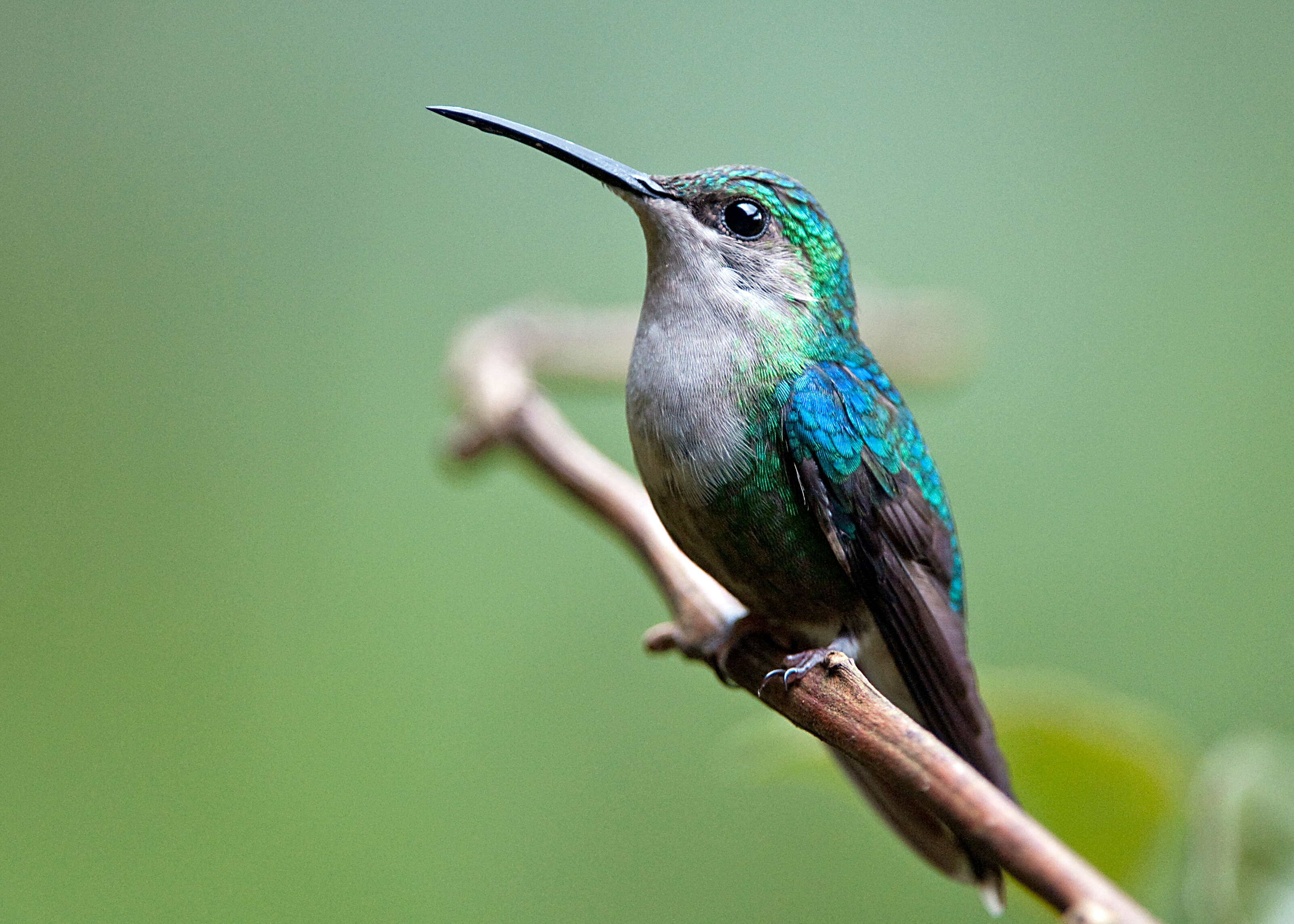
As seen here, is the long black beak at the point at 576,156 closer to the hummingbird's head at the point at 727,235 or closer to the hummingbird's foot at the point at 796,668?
the hummingbird's head at the point at 727,235

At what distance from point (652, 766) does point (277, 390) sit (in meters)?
1.83

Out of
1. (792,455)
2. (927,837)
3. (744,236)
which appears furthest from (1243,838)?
(744,236)

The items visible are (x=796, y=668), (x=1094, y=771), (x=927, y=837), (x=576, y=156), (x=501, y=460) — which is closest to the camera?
(x=796, y=668)

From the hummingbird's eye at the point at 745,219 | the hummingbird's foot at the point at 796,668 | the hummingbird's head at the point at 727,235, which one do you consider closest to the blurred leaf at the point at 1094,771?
the hummingbird's foot at the point at 796,668

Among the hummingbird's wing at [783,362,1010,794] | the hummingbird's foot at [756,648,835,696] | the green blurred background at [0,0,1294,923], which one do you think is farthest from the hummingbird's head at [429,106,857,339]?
the green blurred background at [0,0,1294,923]

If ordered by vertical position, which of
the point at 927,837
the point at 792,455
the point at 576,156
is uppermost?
the point at 576,156

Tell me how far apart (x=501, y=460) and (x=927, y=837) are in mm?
1920

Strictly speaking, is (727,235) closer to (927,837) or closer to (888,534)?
(888,534)

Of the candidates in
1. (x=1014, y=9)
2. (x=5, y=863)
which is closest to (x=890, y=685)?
(x=5, y=863)

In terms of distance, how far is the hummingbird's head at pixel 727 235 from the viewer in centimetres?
148

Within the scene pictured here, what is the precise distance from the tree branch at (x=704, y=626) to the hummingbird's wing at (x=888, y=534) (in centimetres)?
17

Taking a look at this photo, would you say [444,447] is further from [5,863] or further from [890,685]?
[5,863]

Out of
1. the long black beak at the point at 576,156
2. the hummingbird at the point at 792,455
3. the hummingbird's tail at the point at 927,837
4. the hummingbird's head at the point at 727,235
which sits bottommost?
the hummingbird's tail at the point at 927,837

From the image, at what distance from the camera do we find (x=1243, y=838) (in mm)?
1311
